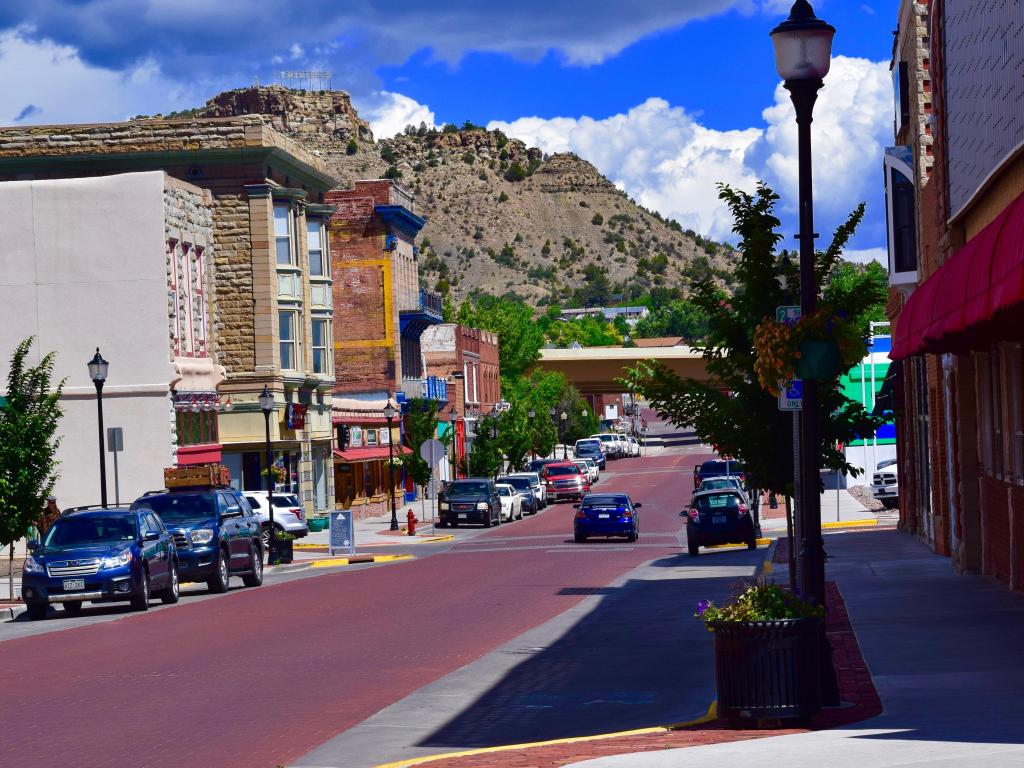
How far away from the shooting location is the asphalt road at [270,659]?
13.2 metres

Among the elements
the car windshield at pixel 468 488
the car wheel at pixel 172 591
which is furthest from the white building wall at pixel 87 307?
the car wheel at pixel 172 591

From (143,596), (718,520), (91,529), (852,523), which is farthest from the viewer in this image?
(852,523)

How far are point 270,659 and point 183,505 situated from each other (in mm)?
13683

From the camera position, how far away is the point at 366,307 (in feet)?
260

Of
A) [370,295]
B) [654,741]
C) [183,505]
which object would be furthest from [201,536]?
[370,295]

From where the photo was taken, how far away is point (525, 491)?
69625 mm

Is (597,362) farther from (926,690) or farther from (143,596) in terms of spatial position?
(926,690)

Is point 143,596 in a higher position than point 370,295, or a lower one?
lower

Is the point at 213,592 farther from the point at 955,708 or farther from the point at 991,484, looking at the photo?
the point at 955,708

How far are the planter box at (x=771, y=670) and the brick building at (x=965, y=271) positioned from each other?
304 centimetres

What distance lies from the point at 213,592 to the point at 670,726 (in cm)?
2068

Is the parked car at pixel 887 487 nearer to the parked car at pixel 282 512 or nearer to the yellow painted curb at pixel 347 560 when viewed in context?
the yellow painted curb at pixel 347 560

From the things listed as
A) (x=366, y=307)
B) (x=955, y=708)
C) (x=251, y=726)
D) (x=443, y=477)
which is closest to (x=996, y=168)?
(x=955, y=708)

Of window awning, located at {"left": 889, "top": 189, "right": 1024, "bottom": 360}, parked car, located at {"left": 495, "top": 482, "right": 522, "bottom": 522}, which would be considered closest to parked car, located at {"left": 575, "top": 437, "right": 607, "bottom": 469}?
parked car, located at {"left": 495, "top": 482, "right": 522, "bottom": 522}
